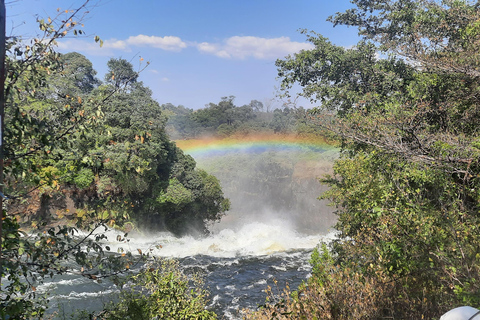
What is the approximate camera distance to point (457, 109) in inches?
276

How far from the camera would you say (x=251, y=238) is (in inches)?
832

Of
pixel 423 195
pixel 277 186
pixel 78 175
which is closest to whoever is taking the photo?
pixel 78 175

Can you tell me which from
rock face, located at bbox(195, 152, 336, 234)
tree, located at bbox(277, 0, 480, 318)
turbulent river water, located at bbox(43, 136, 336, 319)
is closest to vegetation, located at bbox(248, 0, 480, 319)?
tree, located at bbox(277, 0, 480, 318)

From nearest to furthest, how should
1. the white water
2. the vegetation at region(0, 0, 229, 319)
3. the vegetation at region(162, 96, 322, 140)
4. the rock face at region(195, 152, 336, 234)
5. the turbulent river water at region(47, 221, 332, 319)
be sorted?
the vegetation at region(0, 0, 229, 319) < the turbulent river water at region(47, 221, 332, 319) < the white water < the rock face at region(195, 152, 336, 234) < the vegetation at region(162, 96, 322, 140)

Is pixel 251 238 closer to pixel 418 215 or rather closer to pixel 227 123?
pixel 418 215

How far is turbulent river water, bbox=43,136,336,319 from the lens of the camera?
38.2 ft

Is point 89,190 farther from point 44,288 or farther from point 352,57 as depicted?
point 352,57

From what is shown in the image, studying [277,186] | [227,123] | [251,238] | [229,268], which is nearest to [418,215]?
[229,268]

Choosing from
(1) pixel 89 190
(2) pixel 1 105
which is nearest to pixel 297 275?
(1) pixel 89 190

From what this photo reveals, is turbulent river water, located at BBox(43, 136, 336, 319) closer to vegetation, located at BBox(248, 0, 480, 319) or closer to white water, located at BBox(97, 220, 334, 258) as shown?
white water, located at BBox(97, 220, 334, 258)

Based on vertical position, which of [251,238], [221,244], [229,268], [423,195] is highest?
[423,195]

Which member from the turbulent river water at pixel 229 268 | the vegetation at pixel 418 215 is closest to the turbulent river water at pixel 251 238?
the turbulent river water at pixel 229 268

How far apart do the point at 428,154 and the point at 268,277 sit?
33.1 feet

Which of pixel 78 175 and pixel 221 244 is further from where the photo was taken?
pixel 221 244
